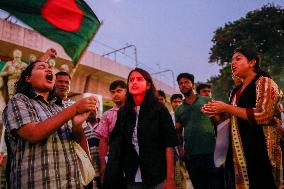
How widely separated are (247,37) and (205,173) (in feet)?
68.0

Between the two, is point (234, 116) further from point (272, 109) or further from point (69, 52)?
point (69, 52)

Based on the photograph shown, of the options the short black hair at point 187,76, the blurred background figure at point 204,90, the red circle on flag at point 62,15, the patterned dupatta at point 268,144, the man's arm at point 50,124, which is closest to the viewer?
the man's arm at point 50,124

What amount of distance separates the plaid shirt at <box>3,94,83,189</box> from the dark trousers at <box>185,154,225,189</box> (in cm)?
270

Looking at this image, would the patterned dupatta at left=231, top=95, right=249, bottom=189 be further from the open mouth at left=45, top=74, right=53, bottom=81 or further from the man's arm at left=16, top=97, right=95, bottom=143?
the open mouth at left=45, top=74, right=53, bottom=81

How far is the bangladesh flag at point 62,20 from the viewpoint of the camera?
312cm

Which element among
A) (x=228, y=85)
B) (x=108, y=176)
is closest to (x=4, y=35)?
(x=108, y=176)

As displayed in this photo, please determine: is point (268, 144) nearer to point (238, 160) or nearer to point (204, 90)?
point (238, 160)

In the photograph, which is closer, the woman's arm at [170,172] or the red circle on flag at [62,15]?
the woman's arm at [170,172]

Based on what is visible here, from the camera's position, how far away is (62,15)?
3.30 m

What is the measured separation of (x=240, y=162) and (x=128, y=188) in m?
1.11

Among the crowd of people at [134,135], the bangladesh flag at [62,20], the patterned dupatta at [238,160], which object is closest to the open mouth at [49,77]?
the crowd of people at [134,135]

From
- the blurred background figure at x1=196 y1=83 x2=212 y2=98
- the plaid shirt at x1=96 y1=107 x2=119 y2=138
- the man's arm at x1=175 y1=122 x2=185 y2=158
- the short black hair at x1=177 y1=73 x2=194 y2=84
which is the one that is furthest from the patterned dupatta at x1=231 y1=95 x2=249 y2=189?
the blurred background figure at x1=196 y1=83 x2=212 y2=98

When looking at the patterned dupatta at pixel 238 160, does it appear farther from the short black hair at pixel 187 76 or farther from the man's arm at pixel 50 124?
the short black hair at pixel 187 76

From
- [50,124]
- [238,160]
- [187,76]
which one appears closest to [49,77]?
[50,124]
